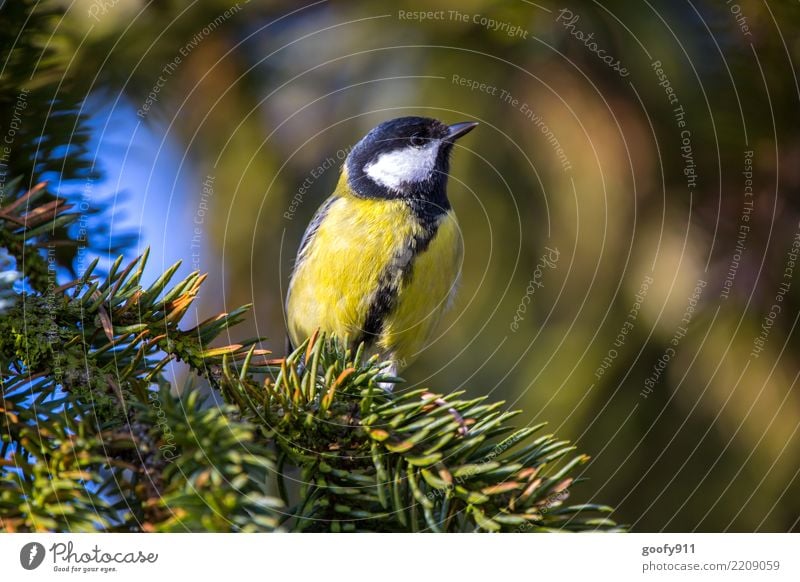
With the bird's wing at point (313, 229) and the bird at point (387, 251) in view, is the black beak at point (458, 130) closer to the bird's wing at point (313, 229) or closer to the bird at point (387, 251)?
the bird at point (387, 251)

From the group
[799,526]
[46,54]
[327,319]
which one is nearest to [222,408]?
[46,54]

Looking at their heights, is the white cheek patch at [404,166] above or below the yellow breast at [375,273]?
above

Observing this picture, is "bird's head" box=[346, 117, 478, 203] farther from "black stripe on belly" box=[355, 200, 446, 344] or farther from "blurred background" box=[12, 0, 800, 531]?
"blurred background" box=[12, 0, 800, 531]

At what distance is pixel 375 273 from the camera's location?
1.41 m

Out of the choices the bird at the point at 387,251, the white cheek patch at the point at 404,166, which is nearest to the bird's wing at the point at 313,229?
the bird at the point at 387,251

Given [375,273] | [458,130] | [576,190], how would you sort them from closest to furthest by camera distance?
[375,273]
[458,130]
[576,190]

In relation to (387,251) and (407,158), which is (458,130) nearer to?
(407,158)

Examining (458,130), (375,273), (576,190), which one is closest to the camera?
(375,273)

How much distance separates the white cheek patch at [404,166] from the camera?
1.56 metres

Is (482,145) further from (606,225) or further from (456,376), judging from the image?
(456,376)

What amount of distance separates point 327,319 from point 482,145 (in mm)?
718

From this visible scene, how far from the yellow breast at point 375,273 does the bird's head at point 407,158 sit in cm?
6

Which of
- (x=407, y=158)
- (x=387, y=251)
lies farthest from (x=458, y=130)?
(x=387, y=251)

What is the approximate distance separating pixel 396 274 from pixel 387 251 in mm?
46
